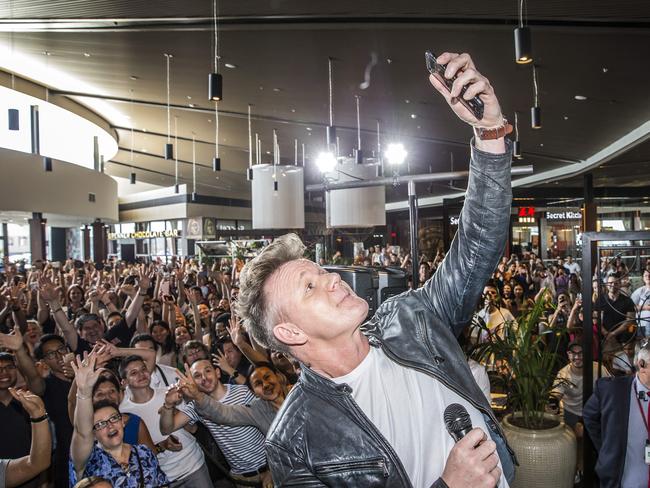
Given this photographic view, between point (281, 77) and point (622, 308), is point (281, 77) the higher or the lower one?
the higher one

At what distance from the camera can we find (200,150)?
Result: 49.6ft

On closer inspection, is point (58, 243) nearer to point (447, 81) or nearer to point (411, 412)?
point (411, 412)

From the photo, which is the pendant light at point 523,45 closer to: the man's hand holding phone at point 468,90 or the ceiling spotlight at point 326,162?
the ceiling spotlight at point 326,162

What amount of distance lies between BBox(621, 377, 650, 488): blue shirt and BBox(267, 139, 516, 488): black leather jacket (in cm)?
179

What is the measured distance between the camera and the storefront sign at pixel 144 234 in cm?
2416

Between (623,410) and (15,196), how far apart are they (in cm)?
1345

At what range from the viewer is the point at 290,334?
1.24 meters

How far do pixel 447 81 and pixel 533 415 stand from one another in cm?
262

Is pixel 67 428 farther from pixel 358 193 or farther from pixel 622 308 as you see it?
pixel 622 308

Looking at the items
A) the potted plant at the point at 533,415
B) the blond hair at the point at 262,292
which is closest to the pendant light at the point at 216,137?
the potted plant at the point at 533,415

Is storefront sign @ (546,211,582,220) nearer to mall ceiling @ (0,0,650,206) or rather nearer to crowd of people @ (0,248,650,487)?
mall ceiling @ (0,0,650,206)

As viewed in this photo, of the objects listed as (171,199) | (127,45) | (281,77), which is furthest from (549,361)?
(171,199)

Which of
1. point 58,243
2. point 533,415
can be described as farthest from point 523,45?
point 58,243

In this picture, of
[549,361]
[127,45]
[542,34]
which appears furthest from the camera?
[127,45]
